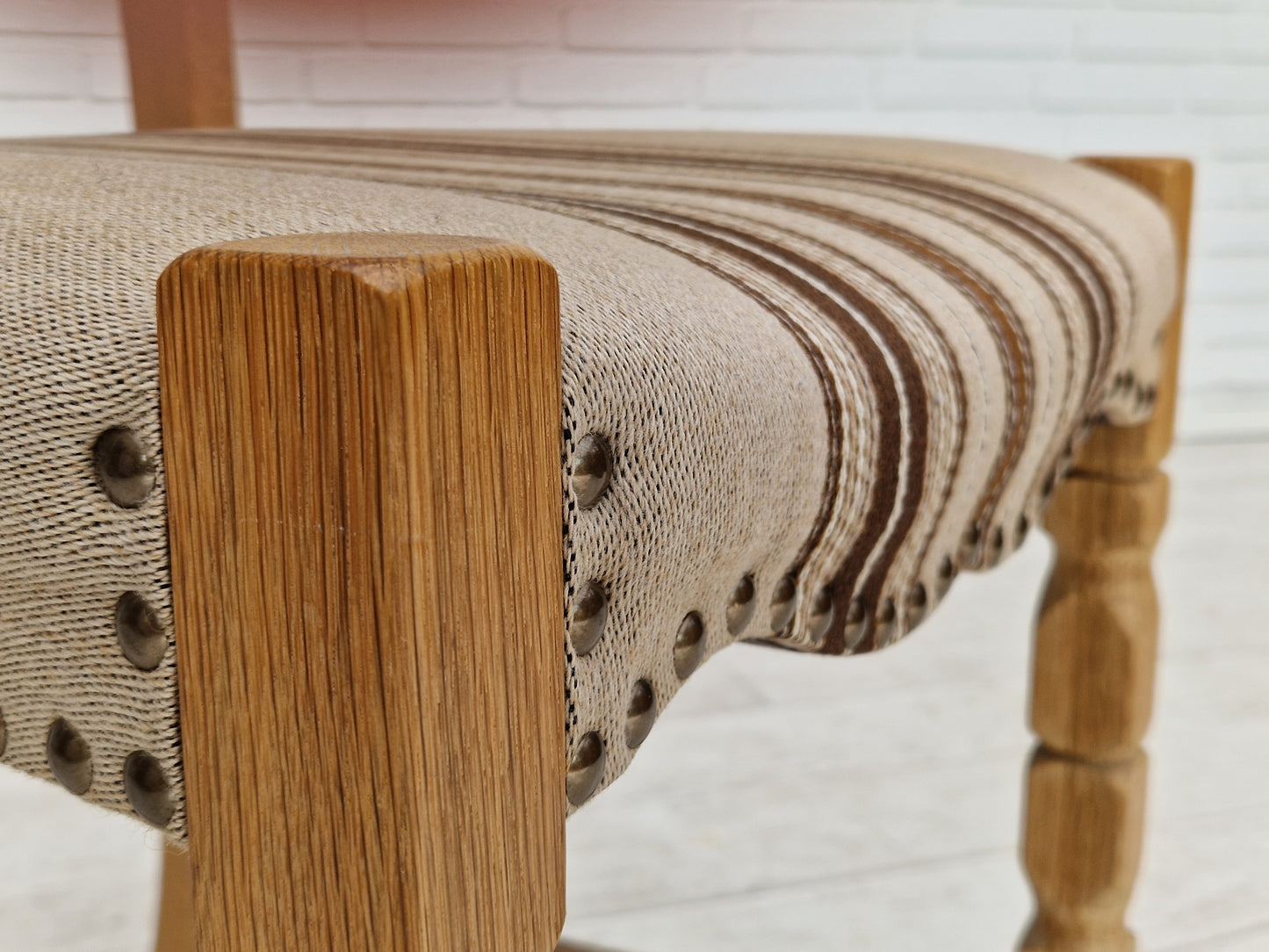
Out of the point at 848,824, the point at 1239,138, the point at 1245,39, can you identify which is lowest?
the point at 848,824

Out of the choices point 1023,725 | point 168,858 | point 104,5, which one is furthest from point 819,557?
point 104,5

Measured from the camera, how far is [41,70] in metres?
1.24

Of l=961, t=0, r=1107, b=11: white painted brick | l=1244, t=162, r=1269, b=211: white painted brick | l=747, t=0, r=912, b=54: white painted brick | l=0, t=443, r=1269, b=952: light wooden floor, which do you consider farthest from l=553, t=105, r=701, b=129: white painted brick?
l=1244, t=162, r=1269, b=211: white painted brick

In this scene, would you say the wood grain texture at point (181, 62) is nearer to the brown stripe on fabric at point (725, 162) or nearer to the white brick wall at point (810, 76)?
the brown stripe on fabric at point (725, 162)

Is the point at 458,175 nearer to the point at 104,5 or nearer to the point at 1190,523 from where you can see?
the point at 104,5

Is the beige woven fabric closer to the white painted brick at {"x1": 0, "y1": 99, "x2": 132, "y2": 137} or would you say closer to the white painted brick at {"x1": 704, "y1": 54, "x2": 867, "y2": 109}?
the white painted brick at {"x1": 0, "y1": 99, "x2": 132, "y2": 137}

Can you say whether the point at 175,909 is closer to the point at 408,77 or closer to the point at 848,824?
the point at 848,824

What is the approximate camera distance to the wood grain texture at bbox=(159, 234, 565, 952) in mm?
121

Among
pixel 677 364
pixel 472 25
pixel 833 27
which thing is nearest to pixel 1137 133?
pixel 833 27

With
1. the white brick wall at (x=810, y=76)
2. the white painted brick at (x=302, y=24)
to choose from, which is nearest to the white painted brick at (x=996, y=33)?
the white brick wall at (x=810, y=76)

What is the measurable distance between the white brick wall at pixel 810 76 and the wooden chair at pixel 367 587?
1236 mm

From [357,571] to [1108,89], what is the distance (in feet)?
5.51

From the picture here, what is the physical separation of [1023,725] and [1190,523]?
0.56 meters

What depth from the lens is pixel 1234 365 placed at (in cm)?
171
